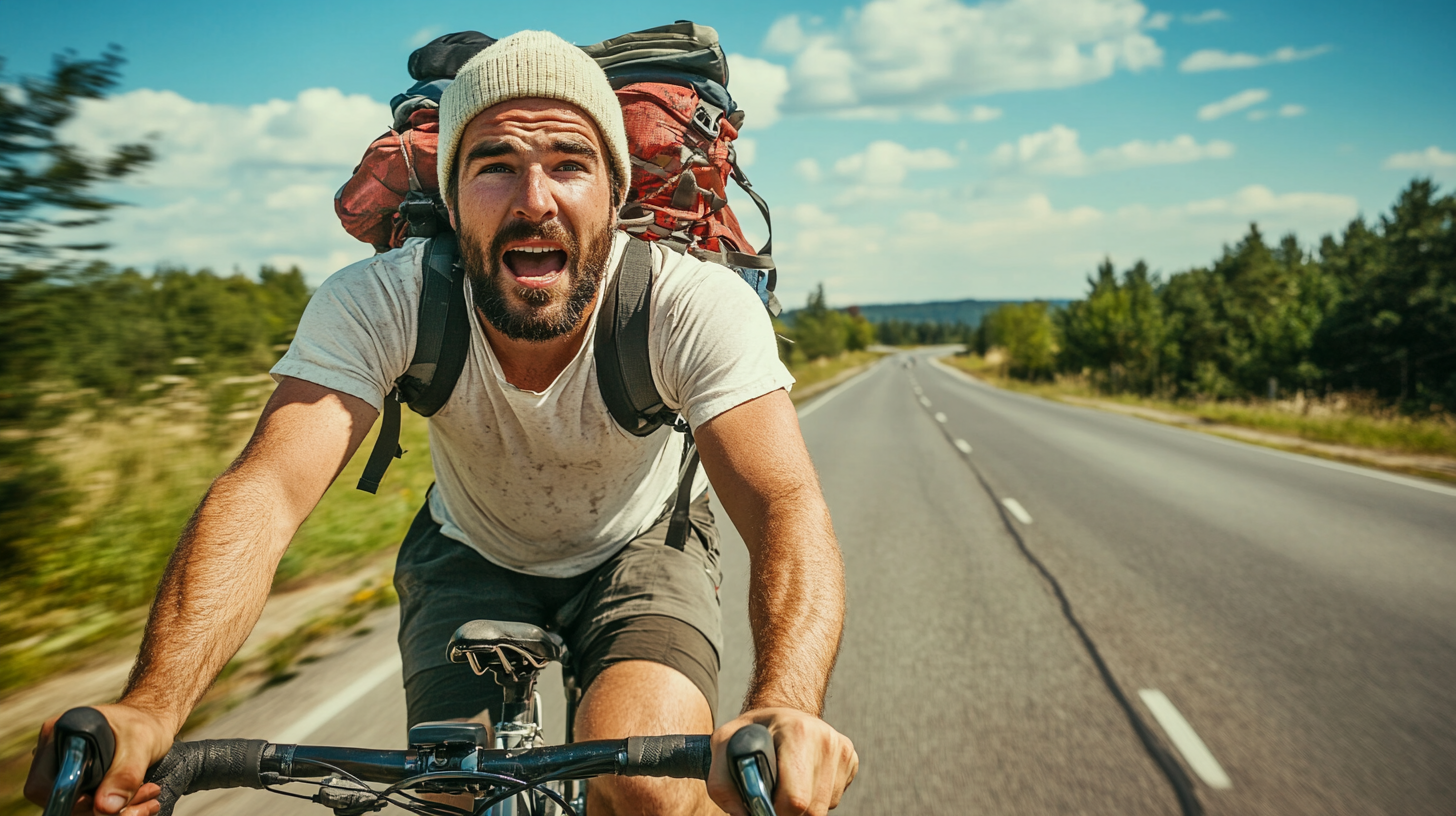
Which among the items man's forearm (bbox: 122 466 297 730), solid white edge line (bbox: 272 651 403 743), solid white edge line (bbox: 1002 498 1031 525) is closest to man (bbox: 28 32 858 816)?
man's forearm (bbox: 122 466 297 730)

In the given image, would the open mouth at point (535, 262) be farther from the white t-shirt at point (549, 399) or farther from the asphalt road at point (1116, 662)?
the asphalt road at point (1116, 662)

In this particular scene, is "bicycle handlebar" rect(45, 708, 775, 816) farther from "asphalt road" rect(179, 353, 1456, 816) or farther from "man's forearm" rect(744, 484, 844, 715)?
"asphalt road" rect(179, 353, 1456, 816)

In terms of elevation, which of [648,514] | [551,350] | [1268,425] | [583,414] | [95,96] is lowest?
[1268,425]

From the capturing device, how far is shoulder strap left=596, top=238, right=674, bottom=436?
2115mm

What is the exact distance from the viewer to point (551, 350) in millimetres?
2188

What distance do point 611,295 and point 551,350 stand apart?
20 centimetres

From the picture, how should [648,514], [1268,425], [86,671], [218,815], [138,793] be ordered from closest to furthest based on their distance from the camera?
1. [138,793]
2. [648,514]
3. [218,815]
4. [86,671]
5. [1268,425]

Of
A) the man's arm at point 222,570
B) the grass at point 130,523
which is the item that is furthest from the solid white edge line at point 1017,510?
the man's arm at point 222,570

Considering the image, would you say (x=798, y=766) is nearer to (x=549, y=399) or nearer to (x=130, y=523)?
(x=549, y=399)

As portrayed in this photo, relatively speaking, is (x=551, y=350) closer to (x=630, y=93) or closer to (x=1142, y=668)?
(x=630, y=93)

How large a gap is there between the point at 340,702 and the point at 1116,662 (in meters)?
3.65

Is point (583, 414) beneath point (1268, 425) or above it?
above

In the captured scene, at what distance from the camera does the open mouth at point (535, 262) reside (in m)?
2.09

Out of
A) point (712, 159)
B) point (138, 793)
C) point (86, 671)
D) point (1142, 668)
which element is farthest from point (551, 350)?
point (1142, 668)
